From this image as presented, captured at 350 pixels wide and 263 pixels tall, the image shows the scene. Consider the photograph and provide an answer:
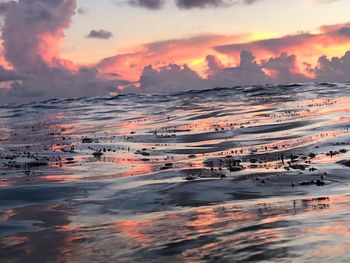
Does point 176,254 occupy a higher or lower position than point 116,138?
lower

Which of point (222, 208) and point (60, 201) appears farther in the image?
point (60, 201)

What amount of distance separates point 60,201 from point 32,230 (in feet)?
9.43

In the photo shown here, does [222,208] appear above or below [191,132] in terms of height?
below

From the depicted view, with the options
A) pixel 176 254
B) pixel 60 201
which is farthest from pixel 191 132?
pixel 176 254

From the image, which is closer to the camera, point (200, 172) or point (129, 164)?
point (200, 172)

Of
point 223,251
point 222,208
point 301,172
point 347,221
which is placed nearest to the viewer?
point 223,251

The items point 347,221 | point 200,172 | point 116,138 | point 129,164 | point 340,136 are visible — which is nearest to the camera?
point 347,221

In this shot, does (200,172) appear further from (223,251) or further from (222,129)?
(222,129)

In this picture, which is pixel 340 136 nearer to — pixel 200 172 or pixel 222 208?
pixel 200 172

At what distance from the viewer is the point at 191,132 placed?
108ft

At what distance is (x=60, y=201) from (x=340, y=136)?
15.5 metres

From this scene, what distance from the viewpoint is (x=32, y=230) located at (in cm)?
991

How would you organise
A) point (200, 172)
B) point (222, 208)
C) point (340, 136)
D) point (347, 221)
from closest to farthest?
point (347, 221) < point (222, 208) < point (200, 172) < point (340, 136)

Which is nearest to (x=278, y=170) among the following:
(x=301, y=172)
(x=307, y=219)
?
(x=301, y=172)
